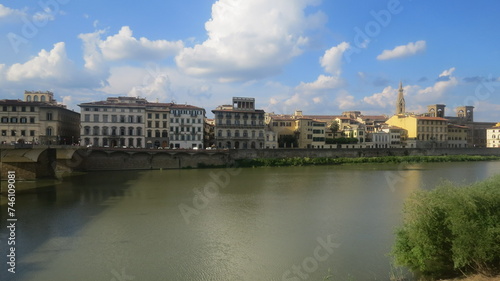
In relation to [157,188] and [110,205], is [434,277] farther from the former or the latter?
[157,188]

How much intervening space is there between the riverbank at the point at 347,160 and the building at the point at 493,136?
92.1ft

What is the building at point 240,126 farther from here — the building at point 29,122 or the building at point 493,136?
the building at point 493,136

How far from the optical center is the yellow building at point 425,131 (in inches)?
3415

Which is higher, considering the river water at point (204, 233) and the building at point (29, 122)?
the building at point (29, 122)

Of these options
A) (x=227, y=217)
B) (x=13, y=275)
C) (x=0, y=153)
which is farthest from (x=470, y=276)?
(x=0, y=153)

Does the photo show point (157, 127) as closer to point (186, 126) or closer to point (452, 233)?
point (186, 126)

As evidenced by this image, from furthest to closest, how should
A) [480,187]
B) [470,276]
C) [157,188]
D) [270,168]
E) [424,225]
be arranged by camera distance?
[270,168] < [157,188] < [480,187] < [424,225] < [470,276]

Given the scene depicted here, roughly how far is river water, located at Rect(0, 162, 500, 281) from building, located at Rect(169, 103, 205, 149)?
31.8 meters

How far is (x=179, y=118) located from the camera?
215 feet

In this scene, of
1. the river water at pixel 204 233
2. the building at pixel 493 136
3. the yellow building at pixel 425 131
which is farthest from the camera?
the building at pixel 493 136

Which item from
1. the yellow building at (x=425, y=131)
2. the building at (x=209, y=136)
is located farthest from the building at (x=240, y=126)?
the yellow building at (x=425, y=131)

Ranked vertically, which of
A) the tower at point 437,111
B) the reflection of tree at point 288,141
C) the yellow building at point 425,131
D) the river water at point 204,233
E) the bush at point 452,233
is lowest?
the river water at point 204,233

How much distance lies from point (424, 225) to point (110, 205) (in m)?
22.8

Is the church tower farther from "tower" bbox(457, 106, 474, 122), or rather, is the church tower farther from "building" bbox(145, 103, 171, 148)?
"building" bbox(145, 103, 171, 148)
